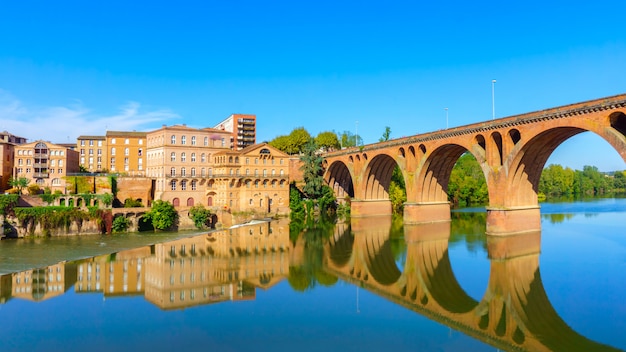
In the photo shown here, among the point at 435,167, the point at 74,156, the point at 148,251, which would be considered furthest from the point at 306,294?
the point at 74,156

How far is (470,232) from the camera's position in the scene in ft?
159

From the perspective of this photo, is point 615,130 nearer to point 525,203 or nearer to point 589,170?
point 525,203

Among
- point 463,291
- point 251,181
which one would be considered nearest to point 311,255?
point 463,291

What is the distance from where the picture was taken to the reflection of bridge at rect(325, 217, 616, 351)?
60.8 feet

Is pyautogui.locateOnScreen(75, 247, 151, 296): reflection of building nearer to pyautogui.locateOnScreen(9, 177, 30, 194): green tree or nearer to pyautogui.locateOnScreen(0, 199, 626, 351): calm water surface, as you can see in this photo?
pyautogui.locateOnScreen(0, 199, 626, 351): calm water surface

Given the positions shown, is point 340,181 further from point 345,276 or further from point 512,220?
point 345,276

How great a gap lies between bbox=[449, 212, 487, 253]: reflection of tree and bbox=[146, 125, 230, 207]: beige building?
33.1 m

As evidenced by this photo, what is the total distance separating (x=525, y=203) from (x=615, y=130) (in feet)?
42.3

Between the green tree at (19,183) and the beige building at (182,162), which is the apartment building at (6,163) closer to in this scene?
the green tree at (19,183)

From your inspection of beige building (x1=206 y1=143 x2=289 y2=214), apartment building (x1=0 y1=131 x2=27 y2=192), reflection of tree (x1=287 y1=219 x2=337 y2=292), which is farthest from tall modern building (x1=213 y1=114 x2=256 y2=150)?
reflection of tree (x1=287 y1=219 x2=337 y2=292)

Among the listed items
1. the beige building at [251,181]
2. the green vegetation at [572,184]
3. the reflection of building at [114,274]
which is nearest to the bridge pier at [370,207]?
the beige building at [251,181]

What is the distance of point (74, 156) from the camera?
68.2 m

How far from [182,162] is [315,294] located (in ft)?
133

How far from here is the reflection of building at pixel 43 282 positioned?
25.1m
